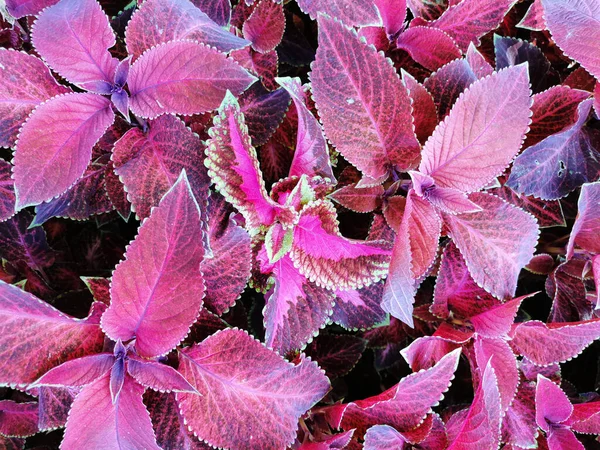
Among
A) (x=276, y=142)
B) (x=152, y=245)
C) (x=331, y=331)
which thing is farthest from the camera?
(x=331, y=331)

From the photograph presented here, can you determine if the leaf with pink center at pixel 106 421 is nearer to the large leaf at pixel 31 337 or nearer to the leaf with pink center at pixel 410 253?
the large leaf at pixel 31 337

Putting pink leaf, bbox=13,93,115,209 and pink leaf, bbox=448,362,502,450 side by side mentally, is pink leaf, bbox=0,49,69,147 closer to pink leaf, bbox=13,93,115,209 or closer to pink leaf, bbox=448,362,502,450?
pink leaf, bbox=13,93,115,209

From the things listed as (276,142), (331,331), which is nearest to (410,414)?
(331,331)

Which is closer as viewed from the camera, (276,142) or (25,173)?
(25,173)

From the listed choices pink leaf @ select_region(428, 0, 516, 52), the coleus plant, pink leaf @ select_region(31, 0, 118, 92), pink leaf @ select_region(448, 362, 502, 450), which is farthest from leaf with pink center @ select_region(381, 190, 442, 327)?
pink leaf @ select_region(31, 0, 118, 92)

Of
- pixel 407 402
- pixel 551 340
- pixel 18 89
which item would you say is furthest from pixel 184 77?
pixel 551 340

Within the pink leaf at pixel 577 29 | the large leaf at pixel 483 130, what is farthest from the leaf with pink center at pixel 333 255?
the pink leaf at pixel 577 29

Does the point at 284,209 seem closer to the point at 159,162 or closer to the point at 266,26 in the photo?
the point at 159,162

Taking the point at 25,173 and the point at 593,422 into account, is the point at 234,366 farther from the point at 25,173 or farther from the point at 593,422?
the point at 593,422
